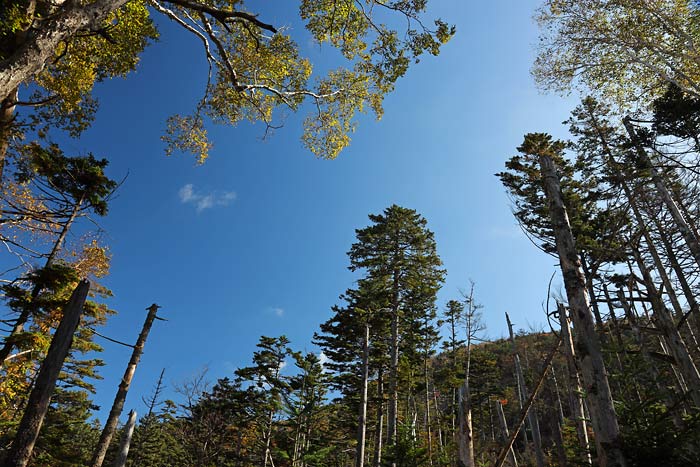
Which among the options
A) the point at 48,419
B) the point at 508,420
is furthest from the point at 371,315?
the point at 508,420

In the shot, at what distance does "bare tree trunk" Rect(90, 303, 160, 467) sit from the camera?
10.5m

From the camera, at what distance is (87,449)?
4000cm

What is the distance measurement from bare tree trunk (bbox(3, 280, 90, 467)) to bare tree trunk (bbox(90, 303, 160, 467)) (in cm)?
705

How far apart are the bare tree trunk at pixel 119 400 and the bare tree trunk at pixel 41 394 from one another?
23.1ft

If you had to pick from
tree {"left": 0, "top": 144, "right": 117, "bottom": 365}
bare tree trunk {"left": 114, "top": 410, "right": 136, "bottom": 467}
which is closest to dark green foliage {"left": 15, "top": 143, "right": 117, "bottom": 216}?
tree {"left": 0, "top": 144, "right": 117, "bottom": 365}

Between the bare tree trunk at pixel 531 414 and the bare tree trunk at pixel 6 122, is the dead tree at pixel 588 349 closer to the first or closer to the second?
the bare tree trunk at pixel 6 122

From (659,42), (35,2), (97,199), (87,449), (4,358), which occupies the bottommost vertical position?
(87,449)

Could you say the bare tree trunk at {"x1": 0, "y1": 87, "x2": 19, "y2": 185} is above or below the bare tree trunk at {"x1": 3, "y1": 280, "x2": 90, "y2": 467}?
above

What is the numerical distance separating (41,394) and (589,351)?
7.20 metres

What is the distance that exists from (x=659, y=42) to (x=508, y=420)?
42.0 metres

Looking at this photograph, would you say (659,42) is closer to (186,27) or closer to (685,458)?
(685,458)

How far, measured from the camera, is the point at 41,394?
386cm

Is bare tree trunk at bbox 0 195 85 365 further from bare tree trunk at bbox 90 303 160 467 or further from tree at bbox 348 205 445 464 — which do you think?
tree at bbox 348 205 445 464

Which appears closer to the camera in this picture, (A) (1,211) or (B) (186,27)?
(B) (186,27)
